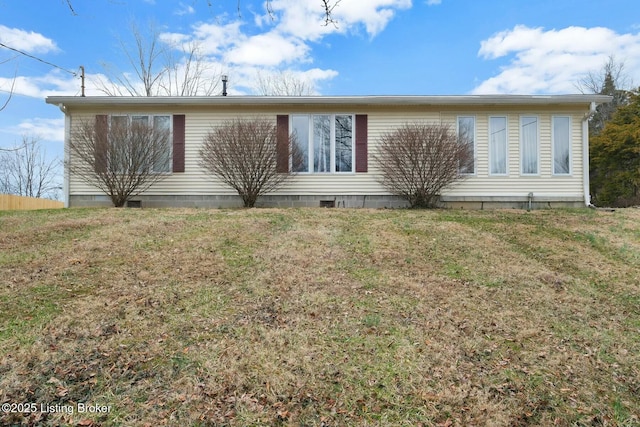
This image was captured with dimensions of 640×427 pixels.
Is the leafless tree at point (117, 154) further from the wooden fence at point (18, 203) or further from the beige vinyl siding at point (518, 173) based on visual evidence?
the wooden fence at point (18, 203)

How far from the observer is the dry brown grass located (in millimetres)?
2189

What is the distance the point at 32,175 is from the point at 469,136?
29.6 m

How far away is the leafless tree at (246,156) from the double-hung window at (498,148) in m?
5.32

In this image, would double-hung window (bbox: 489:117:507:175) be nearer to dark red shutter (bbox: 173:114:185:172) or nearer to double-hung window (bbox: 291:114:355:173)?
double-hung window (bbox: 291:114:355:173)

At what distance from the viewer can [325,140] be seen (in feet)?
31.7

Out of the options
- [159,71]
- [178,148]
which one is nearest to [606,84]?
[178,148]

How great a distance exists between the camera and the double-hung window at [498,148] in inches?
377

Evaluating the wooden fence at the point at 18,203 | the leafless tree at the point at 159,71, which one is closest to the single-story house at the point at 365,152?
the wooden fence at the point at 18,203

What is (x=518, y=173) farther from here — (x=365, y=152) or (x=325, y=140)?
(x=325, y=140)

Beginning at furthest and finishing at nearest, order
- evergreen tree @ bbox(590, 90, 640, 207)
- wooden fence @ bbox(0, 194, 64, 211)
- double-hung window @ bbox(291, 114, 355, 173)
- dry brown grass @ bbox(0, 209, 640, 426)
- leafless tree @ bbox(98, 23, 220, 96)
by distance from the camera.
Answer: leafless tree @ bbox(98, 23, 220, 96)
wooden fence @ bbox(0, 194, 64, 211)
evergreen tree @ bbox(590, 90, 640, 207)
double-hung window @ bbox(291, 114, 355, 173)
dry brown grass @ bbox(0, 209, 640, 426)

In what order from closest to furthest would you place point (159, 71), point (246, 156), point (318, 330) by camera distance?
point (318, 330)
point (246, 156)
point (159, 71)

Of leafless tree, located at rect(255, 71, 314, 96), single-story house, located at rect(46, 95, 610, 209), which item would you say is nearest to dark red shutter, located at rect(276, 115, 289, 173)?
single-story house, located at rect(46, 95, 610, 209)

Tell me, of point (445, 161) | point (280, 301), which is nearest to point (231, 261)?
point (280, 301)

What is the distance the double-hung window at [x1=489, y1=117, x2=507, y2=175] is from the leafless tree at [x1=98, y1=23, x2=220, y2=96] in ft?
56.0
